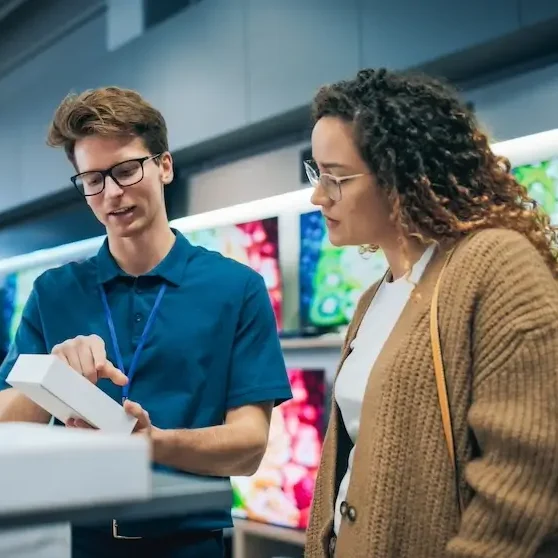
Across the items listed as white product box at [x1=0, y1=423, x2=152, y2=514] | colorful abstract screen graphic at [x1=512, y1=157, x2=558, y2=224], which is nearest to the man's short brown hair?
white product box at [x1=0, y1=423, x2=152, y2=514]

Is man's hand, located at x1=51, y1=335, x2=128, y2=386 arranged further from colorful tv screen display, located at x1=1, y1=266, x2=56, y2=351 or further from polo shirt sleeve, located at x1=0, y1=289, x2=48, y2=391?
colorful tv screen display, located at x1=1, y1=266, x2=56, y2=351

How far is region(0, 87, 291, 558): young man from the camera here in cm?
130

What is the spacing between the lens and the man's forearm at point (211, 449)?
1.13 meters

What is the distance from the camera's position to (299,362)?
2908 millimetres

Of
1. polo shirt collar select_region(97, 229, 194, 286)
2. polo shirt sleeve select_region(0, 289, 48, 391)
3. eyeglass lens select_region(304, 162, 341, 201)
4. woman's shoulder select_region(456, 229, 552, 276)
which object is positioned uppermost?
eyeglass lens select_region(304, 162, 341, 201)

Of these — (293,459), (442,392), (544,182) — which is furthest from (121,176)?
(293,459)

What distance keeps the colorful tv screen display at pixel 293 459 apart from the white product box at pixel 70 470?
2.14 m

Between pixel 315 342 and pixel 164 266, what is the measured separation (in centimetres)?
131

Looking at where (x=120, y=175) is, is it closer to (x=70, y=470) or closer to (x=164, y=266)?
(x=164, y=266)

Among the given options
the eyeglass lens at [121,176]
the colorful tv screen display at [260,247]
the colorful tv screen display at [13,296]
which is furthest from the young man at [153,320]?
the colorful tv screen display at [13,296]

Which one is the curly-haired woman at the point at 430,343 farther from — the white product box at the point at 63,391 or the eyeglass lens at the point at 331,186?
the white product box at the point at 63,391

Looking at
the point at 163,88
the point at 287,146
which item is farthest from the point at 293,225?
the point at 163,88

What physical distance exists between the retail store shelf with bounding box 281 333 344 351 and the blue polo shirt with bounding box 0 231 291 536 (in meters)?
1.16

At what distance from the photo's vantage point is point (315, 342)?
8.78 feet
